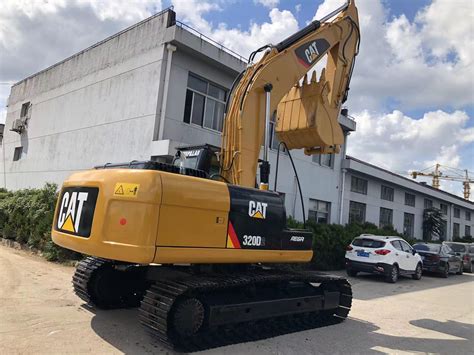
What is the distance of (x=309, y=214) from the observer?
21.0m

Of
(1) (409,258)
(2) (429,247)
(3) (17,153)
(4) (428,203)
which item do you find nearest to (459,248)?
(2) (429,247)

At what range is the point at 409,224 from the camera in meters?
32.7

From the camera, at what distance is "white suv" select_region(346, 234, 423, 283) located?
568 inches

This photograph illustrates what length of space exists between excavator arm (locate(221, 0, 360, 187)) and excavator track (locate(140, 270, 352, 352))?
1688mm

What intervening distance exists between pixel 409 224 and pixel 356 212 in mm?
9470

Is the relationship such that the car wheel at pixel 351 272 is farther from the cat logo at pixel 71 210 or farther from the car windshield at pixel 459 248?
the cat logo at pixel 71 210

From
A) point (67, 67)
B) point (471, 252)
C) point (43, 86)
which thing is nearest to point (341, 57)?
point (67, 67)

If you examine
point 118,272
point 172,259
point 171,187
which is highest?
point 171,187

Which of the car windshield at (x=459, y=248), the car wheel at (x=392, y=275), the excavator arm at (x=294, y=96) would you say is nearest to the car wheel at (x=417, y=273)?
the car wheel at (x=392, y=275)

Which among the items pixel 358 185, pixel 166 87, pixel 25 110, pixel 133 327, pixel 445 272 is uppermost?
pixel 25 110

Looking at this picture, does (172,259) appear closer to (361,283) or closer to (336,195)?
(361,283)

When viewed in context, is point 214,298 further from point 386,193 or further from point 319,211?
point 386,193

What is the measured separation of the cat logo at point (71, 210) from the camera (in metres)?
5.64

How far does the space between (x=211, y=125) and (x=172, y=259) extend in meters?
10.7
